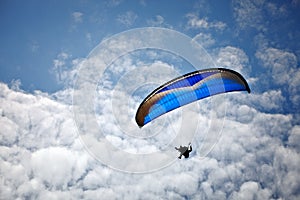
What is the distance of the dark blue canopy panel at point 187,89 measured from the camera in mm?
24156

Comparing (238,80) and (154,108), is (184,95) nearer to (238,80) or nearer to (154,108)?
(154,108)

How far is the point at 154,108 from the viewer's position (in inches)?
1011

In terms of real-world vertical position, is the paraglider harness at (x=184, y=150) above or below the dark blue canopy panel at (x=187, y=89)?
below

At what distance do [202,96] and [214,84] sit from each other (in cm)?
150

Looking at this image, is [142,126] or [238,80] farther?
[142,126]

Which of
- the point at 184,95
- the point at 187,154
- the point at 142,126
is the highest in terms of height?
the point at 184,95

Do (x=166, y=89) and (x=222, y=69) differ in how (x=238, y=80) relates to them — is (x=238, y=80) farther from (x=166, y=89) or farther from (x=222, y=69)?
(x=166, y=89)

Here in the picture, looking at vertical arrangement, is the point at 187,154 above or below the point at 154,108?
below

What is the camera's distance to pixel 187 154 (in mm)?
26094

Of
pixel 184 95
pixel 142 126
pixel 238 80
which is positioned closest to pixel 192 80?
pixel 184 95

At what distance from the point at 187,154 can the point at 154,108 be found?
183 inches

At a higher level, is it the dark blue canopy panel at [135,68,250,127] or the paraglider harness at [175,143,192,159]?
the dark blue canopy panel at [135,68,250,127]

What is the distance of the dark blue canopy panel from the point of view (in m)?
24.2

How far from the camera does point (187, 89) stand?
24984 mm
